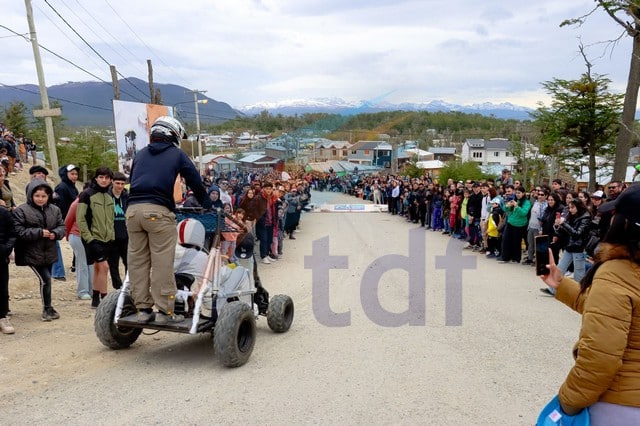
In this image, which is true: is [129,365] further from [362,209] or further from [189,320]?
[362,209]

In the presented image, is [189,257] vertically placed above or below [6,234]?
below

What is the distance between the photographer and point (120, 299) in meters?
5.35

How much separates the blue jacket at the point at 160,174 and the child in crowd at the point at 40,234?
2563 mm

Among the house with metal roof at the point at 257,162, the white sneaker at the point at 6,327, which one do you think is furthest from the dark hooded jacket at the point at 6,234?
the house with metal roof at the point at 257,162

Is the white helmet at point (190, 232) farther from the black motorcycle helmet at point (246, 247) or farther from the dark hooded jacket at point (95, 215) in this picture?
the dark hooded jacket at point (95, 215)

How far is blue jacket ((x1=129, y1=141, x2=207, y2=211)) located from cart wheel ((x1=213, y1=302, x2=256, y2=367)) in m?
1.20

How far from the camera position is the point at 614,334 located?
2.13 metres

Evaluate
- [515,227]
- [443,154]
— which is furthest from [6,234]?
[443,154]

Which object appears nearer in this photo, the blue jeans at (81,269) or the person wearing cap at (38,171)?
the blue jeans at (81,269)

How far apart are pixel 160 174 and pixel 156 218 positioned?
0.43 metres

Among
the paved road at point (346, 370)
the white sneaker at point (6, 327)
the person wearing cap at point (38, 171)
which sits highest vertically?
the person wearing cap at point (38, 171)

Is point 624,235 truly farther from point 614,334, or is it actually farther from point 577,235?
point 577,235

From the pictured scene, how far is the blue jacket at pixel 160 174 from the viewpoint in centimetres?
496

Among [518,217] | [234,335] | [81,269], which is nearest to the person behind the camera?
[234,335]
